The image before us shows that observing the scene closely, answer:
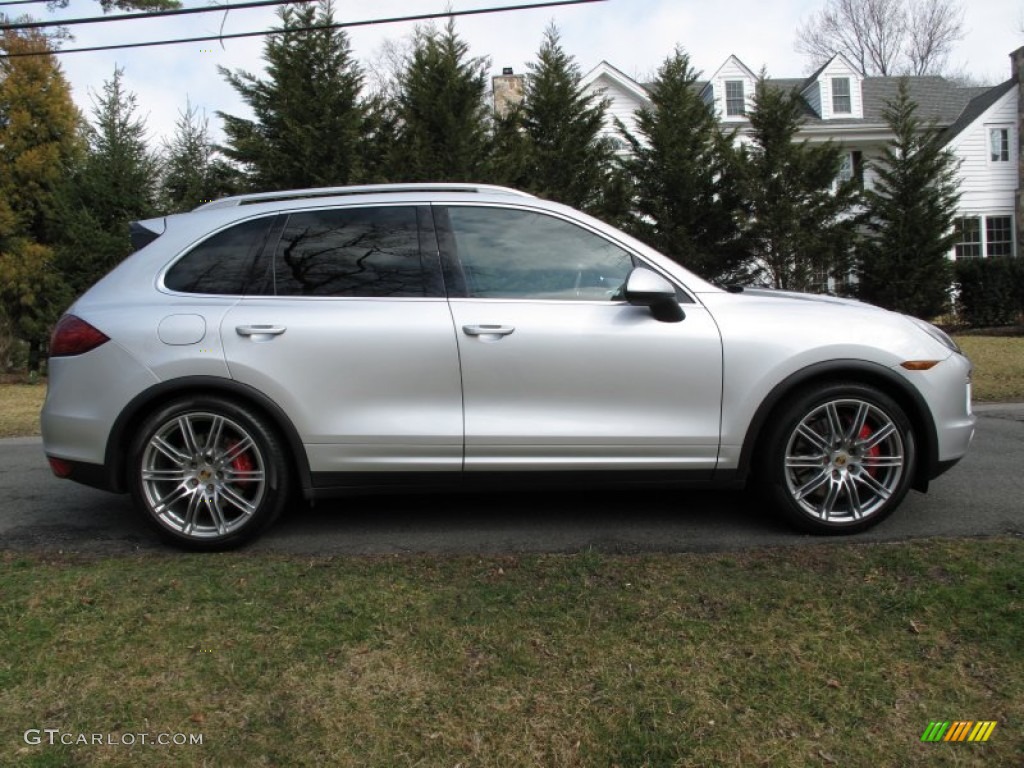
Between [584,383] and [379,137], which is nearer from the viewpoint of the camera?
[584,383]

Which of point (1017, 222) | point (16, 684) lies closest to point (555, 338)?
point (16, 684)

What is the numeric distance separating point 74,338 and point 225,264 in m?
0.81

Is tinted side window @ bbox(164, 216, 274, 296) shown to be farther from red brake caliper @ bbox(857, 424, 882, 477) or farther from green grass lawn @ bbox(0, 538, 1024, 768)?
red brake caliper @ bbox(857, 424, 882, 477)

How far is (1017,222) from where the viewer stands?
26.5 metres

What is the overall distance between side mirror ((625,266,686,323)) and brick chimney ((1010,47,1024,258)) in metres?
27.8

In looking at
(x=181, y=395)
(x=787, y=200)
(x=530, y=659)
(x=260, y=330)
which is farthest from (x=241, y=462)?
(x=787, y=200)

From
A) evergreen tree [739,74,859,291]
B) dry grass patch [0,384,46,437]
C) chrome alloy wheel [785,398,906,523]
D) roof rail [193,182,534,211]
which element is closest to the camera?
chrome alloy wheel [785,398,906,523]

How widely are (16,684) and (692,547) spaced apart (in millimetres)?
2806

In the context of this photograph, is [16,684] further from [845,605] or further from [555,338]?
[845,605]

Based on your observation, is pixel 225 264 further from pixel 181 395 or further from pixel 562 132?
pixel 562 132

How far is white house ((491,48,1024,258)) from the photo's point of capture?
1041 inches

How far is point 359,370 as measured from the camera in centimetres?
378

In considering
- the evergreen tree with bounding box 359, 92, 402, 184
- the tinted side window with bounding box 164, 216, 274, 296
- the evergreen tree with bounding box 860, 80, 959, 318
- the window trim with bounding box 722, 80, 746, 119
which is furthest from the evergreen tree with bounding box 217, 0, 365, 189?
the window trim with bounding box 722, 80, 746, 119

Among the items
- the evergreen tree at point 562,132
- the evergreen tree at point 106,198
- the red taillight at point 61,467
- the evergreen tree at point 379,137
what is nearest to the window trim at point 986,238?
the evergreen tree at point 562,132
